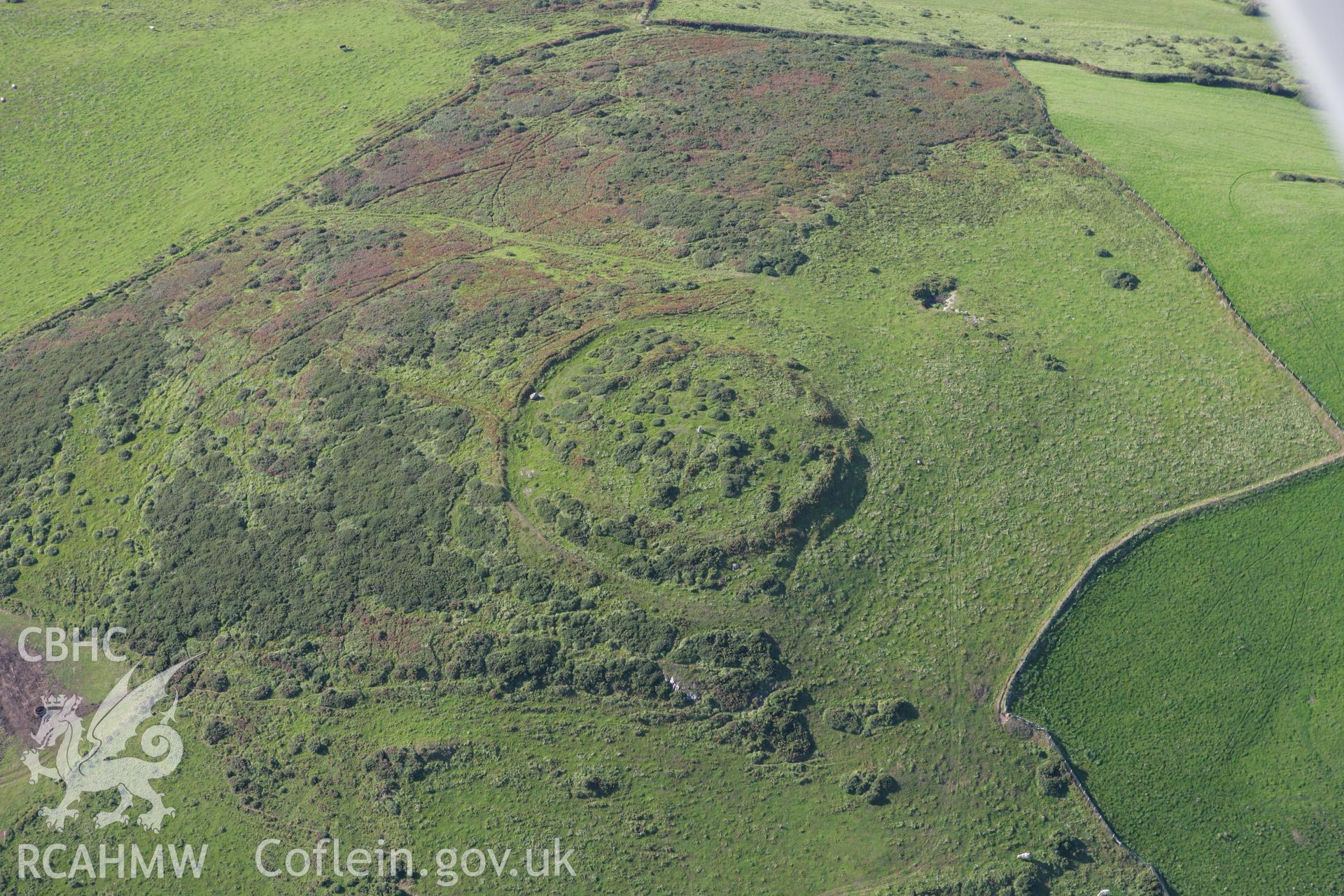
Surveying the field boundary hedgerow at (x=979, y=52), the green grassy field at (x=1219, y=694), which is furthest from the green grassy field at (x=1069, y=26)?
the green grassy field at (x=1219, y=694)

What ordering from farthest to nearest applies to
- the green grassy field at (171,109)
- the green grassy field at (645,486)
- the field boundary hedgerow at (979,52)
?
1. the field boundary hedgerow at (979,52)
2. the green grassy field at (171,109)
3. the green grassy field at (645,486)

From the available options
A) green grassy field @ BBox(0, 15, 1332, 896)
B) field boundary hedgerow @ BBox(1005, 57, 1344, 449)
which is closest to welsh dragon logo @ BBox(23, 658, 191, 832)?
green grassy field @ BBox(0, 15, 1332, 896)

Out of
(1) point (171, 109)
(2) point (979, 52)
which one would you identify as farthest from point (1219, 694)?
(1) point (171, 109)

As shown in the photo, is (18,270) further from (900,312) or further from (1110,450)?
(1110,450)

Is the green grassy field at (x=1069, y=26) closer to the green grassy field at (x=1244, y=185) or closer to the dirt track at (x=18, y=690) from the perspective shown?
the green grassy field at (x=1244, y=185)

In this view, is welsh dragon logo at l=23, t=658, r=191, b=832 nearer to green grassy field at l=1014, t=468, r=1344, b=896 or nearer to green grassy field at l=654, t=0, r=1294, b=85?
green grassy field at l=1014, t=468, r=1344, b=896

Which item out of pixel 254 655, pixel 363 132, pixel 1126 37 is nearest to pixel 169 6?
pixel 363 132

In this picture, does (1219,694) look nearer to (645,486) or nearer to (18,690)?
(645,486)
